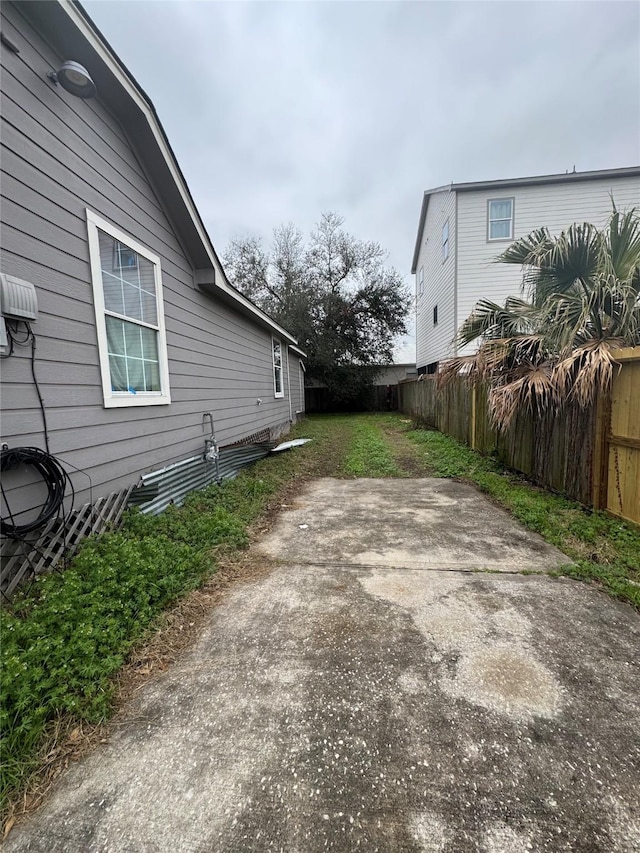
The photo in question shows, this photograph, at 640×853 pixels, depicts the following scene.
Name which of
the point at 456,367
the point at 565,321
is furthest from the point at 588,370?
the point at 456,367

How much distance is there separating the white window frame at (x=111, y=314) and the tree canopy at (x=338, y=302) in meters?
15.6

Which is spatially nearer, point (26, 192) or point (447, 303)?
point (26, 192)

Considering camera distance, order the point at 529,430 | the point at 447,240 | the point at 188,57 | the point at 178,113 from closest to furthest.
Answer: the point at 529,430 < the point at 188,57 < the point at 178,113 < the point at 447,240

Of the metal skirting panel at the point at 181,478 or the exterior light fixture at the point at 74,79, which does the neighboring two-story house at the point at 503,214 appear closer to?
the metal skirting panel at the point at 181,478

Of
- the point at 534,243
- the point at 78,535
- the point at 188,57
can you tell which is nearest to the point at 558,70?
the point at 534,243

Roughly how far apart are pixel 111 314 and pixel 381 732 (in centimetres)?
378

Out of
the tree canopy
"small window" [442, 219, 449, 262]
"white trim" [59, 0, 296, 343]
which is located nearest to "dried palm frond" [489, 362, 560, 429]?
"white trim" [59, 0, 296, 343]

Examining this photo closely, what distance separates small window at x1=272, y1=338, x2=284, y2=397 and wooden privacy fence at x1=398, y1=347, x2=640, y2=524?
586 cm

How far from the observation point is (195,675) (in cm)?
200

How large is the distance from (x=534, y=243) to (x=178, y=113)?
10.5 metres

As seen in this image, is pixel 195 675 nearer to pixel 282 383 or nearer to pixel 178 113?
pixel 282 383

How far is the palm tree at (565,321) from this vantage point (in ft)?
12.9

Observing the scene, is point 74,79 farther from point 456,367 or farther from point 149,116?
point 456,367

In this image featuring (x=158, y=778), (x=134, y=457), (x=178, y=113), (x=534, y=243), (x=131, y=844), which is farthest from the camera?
(x=178, y=113)
